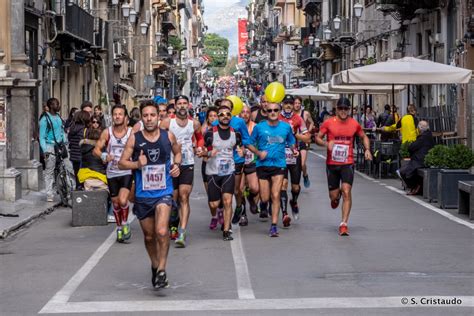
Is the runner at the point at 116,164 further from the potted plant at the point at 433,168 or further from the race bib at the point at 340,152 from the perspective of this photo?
the potted plant at the point at 433,168

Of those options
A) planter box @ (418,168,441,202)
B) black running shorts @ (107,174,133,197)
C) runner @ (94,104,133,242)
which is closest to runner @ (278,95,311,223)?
black running shorts @ (107,174,133,197)

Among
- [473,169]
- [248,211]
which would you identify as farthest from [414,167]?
[248,211]

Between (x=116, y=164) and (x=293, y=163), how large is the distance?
10.3ft

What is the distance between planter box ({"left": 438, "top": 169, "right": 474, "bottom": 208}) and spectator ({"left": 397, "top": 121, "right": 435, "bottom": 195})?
8.22 ft

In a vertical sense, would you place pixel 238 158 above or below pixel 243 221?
above

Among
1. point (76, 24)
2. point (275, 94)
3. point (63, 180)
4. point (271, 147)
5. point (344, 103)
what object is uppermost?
point (76, 24)

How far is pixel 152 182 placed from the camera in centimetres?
1064

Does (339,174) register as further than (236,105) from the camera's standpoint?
No

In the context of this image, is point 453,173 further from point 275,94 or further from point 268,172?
point 268,172

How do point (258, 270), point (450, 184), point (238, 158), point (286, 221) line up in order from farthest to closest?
point (450, 184) → point (286, 221) → point (238, 158) → point (258, 270)

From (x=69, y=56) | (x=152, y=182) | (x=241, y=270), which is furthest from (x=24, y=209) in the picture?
(x=69, y=56)

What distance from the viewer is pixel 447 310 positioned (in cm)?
922

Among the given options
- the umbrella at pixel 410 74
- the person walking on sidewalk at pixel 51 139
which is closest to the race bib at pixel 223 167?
the person walking on sidewalk at pixel 51 139

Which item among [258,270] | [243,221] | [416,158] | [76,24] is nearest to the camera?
[258,270]
